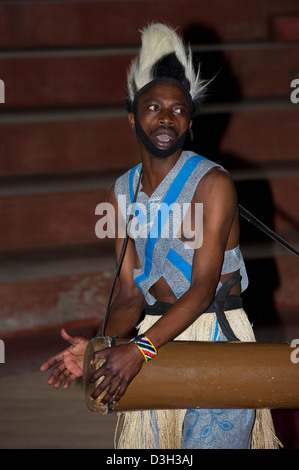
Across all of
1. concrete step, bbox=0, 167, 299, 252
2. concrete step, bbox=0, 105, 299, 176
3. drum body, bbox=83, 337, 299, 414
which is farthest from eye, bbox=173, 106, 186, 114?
concrete step, bbox=0, 105, 299, 176

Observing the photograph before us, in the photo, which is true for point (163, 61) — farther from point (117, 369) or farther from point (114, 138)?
point (114, 138)

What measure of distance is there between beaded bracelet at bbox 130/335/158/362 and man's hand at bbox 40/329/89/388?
22 cm

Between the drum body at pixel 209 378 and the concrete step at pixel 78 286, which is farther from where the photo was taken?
the concrete step at pixel 78 286

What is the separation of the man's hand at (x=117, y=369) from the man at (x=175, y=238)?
20cm

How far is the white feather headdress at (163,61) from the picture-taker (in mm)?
2010

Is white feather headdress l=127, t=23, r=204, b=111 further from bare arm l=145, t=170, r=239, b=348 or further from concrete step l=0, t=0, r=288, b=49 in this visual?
concrete step l=0, t=0, r=288, b=49

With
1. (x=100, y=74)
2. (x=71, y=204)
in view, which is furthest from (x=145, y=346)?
(x=100, y=74)

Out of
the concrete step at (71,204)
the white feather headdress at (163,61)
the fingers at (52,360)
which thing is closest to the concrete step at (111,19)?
the concrete step at (71,204)

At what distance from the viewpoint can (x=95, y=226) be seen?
4.82 meters

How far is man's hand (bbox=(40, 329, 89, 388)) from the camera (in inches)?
76.8

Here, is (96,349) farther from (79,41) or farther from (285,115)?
(79,41)

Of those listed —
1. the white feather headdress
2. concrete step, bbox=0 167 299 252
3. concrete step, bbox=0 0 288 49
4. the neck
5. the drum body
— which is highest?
concrete step, bbox=0 0 288 49

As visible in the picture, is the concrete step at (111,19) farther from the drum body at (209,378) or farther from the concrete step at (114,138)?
the drum body at (209,378)

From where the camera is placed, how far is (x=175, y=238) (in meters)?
2.02
